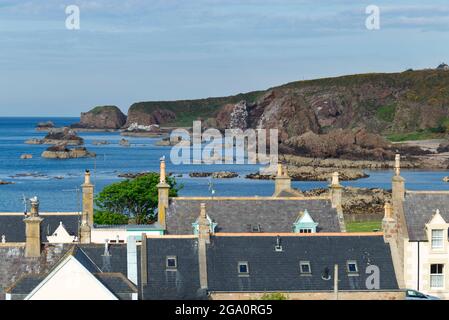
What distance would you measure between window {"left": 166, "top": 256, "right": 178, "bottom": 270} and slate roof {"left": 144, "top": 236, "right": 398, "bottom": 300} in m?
0.15

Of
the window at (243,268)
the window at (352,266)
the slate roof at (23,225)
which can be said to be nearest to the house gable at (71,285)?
the window at (243,268)

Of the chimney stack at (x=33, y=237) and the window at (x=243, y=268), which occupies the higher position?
the chimney stack at (x=33, y=237)

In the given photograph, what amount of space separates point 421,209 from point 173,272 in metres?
12.2

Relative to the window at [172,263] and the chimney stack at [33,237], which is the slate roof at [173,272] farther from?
the chimney stack at [33,237]

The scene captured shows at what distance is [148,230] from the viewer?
48.1 metres

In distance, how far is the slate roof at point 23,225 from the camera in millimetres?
49312

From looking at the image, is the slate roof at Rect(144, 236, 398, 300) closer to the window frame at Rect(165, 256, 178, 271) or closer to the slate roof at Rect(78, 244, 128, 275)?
the window frame at Rect(165, 256, 178, 271)

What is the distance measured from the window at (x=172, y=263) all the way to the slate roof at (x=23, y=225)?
1167 cm

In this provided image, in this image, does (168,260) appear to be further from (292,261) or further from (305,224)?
(305,224)

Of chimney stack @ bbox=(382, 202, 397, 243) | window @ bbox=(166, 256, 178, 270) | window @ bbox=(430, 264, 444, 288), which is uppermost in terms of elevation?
chimney stack @ bbox=(382, 202, 397, 243)

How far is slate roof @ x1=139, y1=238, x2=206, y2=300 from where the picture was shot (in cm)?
3762

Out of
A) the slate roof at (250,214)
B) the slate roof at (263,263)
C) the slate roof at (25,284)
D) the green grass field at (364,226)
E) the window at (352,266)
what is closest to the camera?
the slate roof at (25,284)

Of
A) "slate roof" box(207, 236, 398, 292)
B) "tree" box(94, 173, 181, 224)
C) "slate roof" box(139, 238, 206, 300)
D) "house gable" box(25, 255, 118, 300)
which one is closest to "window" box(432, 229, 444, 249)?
"slate roof" box(207, 236, 398, 292)
